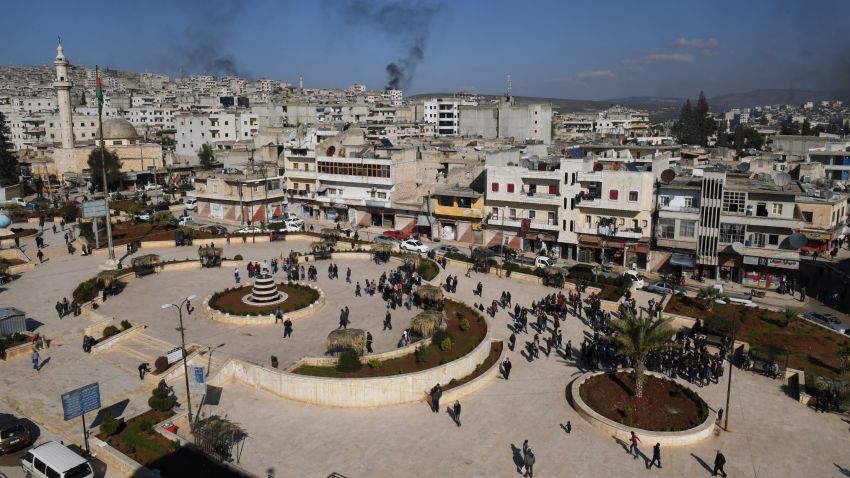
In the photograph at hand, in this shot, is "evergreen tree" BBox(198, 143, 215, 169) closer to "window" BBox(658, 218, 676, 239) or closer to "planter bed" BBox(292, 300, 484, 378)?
"window" BBox(658, 218, 676, 239)

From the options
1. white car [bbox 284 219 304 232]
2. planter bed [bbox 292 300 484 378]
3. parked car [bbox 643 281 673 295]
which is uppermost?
white car [bbox 284 219 304 232]

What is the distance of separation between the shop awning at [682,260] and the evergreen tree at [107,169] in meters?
63.2

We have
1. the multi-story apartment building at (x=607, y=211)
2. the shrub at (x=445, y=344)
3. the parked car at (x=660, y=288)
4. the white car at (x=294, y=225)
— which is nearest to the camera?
the shrub at (x=445, y=344)

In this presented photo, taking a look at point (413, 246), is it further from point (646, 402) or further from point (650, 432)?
point (650, 432)

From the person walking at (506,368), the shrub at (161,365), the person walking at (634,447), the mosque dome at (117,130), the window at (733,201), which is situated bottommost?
the person walking at (634,447)

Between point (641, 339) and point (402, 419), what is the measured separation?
9.51 m

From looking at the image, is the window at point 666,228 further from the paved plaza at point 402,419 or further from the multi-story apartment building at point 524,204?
the paved plaza at point 402,419

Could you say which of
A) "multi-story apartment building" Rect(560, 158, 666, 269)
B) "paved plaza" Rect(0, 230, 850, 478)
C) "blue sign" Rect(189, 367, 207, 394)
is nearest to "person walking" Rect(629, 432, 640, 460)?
"paved plaza" Rect(0, 230, 850, 478)

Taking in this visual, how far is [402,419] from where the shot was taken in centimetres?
2266

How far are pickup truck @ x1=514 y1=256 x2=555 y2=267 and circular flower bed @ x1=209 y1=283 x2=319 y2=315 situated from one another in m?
17.2

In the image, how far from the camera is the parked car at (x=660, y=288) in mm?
37584

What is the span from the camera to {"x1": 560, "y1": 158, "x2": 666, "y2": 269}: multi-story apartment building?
4434cm

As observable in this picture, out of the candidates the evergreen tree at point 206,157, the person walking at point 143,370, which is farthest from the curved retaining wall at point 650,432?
the evergreen tree at point 206,157

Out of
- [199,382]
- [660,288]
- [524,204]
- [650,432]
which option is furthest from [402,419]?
[524,204]
